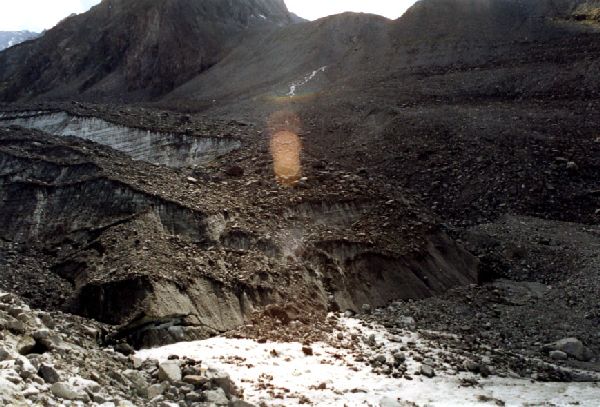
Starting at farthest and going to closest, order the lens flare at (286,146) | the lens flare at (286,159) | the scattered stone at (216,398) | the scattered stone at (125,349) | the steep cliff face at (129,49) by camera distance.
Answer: the steep cliff face at (129,49)
the lens flare at (286,146)
the lens flare at (286,159)
the scattered stone at (125,349)
the scattered stone at (216,398)

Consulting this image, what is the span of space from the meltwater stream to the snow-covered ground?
1231 cm

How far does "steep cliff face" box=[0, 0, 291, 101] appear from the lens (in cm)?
5331

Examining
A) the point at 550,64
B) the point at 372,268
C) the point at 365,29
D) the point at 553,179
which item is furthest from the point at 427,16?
the point at 372,268

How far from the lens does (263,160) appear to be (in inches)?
803

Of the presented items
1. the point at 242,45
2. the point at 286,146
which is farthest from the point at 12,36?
the point at 286,146

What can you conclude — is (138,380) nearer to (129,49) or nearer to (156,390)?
(156,390)

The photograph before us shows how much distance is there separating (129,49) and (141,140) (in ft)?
115

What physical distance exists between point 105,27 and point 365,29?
94.2 feet

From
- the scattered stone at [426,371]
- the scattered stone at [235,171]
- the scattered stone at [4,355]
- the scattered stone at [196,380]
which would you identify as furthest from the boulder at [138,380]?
the scattered stone at [235,171]

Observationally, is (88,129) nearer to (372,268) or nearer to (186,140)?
(186,140)

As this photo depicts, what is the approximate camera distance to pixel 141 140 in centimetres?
2456

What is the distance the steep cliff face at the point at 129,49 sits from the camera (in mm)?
53312

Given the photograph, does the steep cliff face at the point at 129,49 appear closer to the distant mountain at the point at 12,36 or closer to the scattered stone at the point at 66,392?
the scattered stone at the point at 66,392

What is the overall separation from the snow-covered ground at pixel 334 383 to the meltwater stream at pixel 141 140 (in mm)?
12312
